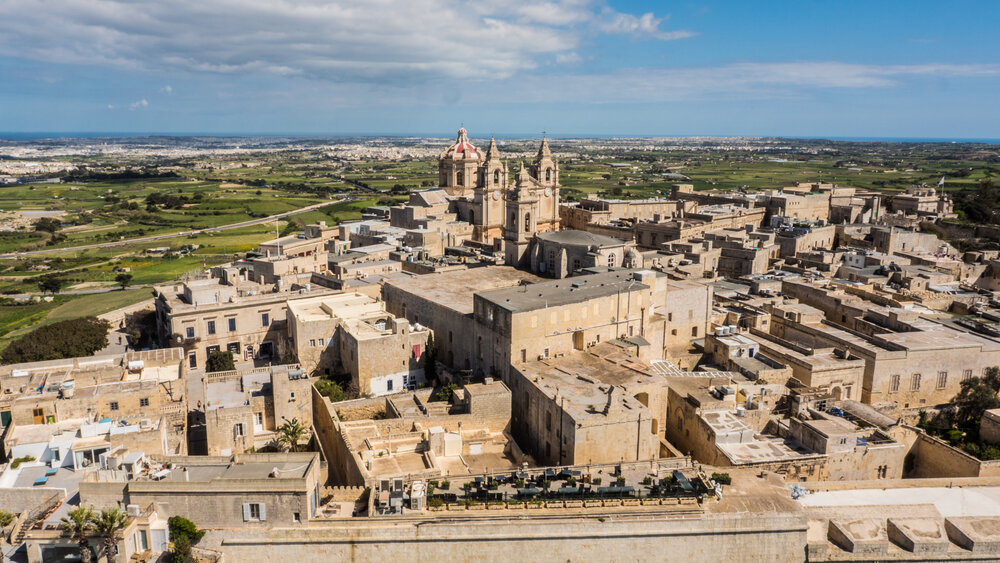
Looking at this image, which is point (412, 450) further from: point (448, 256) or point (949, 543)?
point (448, 256)

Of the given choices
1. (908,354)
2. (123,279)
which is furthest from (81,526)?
(123,279)

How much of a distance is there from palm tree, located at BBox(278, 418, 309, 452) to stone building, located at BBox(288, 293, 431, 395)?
6072 mm

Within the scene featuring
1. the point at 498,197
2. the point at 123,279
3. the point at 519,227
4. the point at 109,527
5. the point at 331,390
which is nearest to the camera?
the point at 109,527

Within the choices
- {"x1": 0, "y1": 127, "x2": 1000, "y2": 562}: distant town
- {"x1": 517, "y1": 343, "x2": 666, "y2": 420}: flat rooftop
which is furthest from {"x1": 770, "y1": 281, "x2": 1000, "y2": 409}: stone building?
{"x1": 517, "y1": 343, "x2": 666, "y2": 420}: flat rooftop

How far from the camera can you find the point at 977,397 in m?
32.5

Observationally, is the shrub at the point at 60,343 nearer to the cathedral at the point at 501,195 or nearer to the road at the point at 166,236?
the cathedral at the point at 501,195

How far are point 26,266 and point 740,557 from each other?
89650 mm

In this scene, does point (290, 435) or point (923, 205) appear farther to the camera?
point (923, 205)

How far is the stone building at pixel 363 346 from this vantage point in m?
35.0

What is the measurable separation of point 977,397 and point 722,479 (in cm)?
1702

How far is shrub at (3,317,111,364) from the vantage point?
130ft

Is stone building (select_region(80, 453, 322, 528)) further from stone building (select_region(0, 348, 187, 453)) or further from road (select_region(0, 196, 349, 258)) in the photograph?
road (select_region(0, 196, 349, 258))

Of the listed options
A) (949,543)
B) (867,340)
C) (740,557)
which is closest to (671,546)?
(740,557)

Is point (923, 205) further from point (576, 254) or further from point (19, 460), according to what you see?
point (19, 460)
